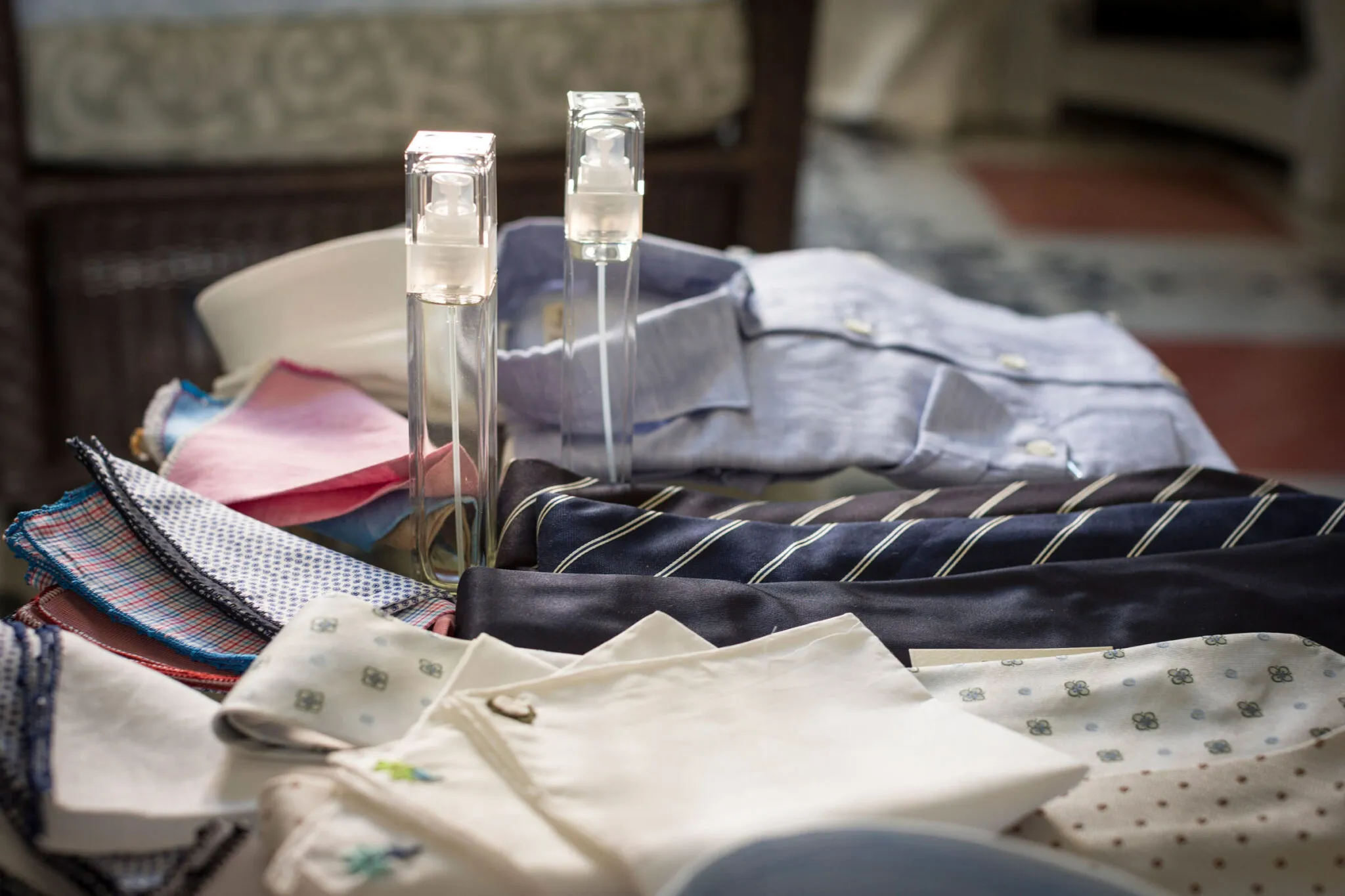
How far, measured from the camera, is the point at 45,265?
142cm

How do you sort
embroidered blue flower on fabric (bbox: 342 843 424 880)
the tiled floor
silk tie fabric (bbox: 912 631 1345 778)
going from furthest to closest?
the tiled floor → silk tie fabric (bbox: 912 631 1345 778) → embroidered blue flower on fabric (bbox: 342 843 424 880)

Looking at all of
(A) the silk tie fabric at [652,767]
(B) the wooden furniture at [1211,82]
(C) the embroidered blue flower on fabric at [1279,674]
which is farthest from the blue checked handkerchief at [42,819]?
(B) the wooden furniture at [1211,82]

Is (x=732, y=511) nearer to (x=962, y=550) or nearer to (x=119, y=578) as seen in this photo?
(x=962, y=550)

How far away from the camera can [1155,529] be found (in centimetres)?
69

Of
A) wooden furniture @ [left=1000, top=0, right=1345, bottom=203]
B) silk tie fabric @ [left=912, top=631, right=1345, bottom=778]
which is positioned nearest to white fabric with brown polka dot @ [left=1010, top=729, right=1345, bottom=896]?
silk tie fabric @ [left=912, top=631, right=1345, bottom=778]

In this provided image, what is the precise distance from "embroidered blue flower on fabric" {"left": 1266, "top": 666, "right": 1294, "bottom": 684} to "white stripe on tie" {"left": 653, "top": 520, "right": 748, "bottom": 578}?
0.86 feet

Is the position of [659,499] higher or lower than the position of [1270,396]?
higher

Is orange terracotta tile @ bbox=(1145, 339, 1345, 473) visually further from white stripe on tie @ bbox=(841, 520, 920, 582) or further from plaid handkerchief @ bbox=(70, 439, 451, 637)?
plaid handkerchief @ bbox=(70, 439, 451, 637)

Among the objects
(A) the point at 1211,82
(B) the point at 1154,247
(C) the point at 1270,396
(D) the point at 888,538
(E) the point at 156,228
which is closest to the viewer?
(D) the point at 888,538

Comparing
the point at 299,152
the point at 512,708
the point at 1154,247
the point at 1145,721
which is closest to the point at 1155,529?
the point at 1145,721

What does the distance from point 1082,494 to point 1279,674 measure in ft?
0.54

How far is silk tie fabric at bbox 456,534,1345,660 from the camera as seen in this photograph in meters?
0.60

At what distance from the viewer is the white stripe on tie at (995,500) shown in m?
0.71

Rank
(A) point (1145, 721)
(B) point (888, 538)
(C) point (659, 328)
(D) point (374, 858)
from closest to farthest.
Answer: (D) point (374, 858) → (A) point (1145, 721) → (B) point (888, 538) → (C) point (659, 328)
